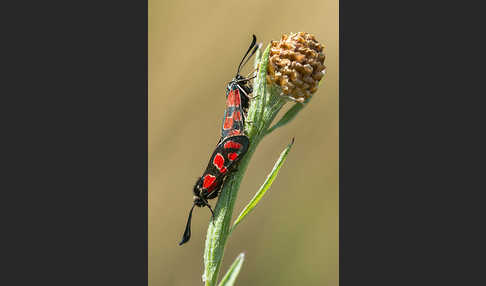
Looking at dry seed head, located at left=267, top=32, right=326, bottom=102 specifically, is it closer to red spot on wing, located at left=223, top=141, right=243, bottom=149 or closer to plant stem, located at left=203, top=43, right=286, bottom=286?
plant stem, located at left=203, top=43, right=286, bottom=286

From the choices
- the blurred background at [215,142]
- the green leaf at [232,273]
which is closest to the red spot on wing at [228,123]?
the green leaf at [232,273]

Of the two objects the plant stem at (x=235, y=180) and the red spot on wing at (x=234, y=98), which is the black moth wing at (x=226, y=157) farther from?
the red spot on wing at (x=234, y=98)

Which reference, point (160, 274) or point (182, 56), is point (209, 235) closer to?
point (160, 274)

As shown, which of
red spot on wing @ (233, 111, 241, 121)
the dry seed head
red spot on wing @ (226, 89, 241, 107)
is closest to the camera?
the dry seed head

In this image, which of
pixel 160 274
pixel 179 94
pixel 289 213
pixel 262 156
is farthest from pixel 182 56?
pixel 160 274

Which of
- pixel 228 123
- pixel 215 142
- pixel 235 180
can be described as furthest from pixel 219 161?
pixel 215 142

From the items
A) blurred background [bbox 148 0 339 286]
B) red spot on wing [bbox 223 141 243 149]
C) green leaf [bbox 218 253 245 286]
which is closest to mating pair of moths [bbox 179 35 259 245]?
red spot on wing [bbox 223 141 243 149]
